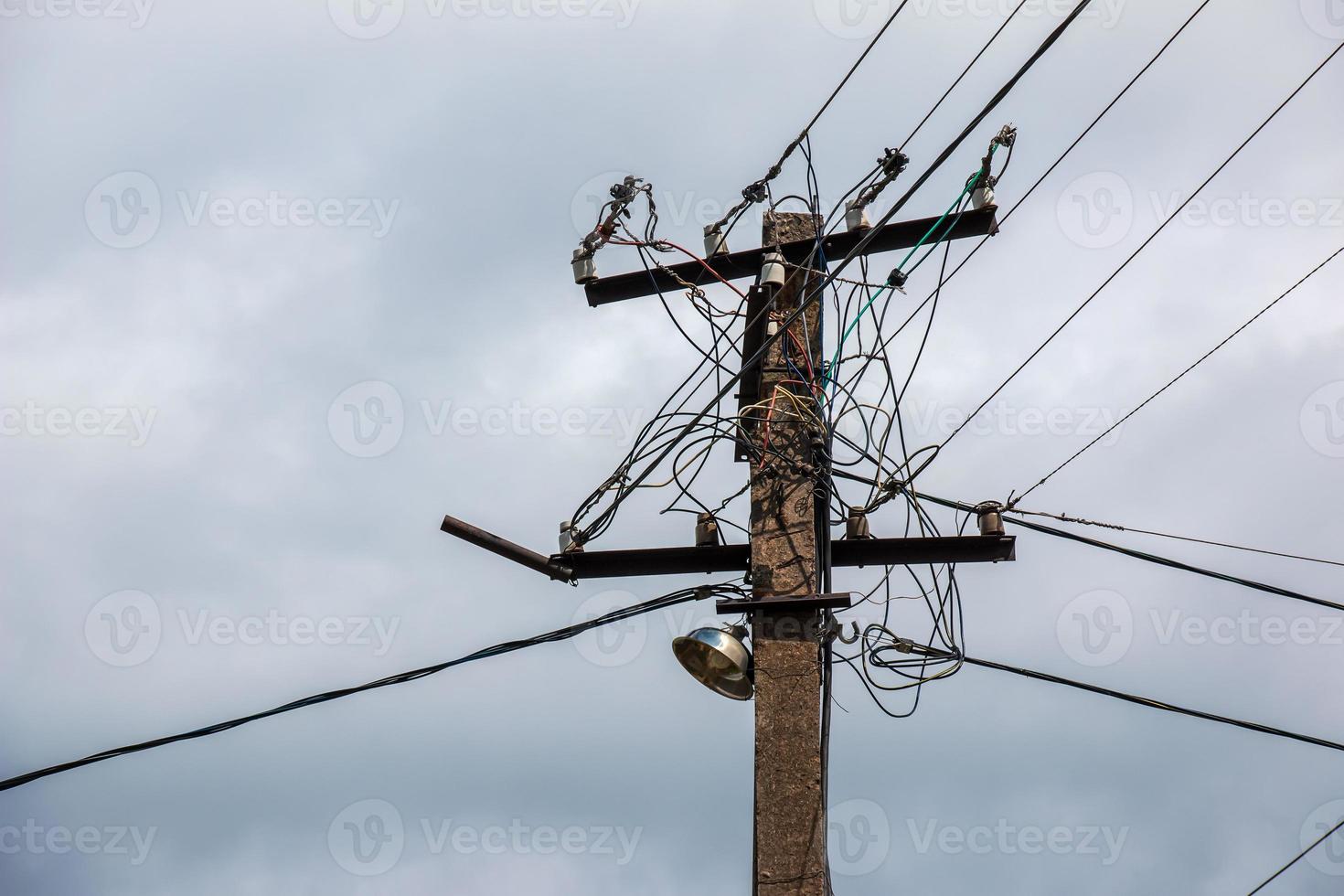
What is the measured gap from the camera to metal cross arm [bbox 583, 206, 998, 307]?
8.07m

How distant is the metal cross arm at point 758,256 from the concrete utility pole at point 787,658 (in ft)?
0.74

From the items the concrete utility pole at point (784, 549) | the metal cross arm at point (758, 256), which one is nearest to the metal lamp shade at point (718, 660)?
the concrete utility pole at point (784, 549)

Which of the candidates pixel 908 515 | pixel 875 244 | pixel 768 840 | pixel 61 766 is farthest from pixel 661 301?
pixel 61 766

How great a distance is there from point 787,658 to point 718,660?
36cm

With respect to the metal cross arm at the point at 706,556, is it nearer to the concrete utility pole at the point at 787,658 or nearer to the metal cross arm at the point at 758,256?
the concrete utility pole at the point at 787,658

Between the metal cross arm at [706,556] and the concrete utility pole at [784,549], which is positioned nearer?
the concrete utility pole at [784,549]

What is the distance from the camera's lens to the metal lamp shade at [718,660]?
23.5ft

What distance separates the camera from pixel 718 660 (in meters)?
7.22

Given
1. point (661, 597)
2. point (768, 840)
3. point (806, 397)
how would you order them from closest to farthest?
point (768, 840) < point (806, 397) < point (661, 597)

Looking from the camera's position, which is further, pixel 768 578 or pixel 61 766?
pixel 61 766

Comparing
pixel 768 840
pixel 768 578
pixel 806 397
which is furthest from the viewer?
pixel 806 397

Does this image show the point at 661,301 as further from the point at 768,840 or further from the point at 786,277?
the point at 768,840

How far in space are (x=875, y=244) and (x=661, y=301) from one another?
1409 millimetres

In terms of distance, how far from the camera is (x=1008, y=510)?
828 cm
